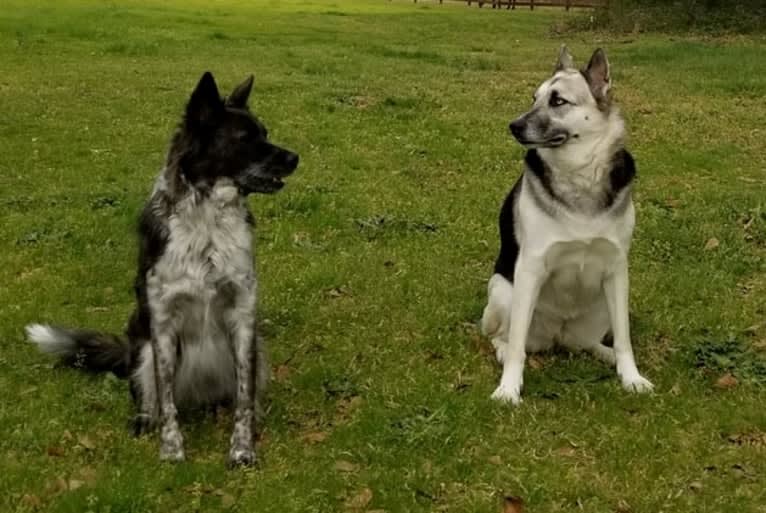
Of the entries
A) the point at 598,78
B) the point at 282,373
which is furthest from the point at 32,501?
the point at 598,78

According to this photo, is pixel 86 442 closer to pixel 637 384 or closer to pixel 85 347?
pixel 85 347

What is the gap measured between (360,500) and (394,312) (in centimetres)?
323

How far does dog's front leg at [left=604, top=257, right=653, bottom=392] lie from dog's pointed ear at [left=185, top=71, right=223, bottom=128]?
3033 mm

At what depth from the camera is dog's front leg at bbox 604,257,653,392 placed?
7094 millimetres

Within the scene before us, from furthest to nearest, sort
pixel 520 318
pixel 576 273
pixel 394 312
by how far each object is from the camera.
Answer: pixel 394 312 → pixel 576 273 → pixel 520 318

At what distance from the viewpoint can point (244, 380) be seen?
6.30 meters

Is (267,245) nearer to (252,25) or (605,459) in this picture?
(605,459)

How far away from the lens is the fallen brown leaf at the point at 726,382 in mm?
7067

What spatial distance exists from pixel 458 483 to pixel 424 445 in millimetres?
470

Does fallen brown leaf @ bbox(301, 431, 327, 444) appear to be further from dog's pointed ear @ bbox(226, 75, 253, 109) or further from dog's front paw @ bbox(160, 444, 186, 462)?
dog's pointed ear @ bbox(226, 75, 253, 109)

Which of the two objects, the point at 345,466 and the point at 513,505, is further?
the point at 345,466

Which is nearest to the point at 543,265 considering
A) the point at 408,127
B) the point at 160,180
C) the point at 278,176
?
the point at 278,176

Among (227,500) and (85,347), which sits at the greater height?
(85,347)

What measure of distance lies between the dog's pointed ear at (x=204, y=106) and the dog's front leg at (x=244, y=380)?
1.23 metres
